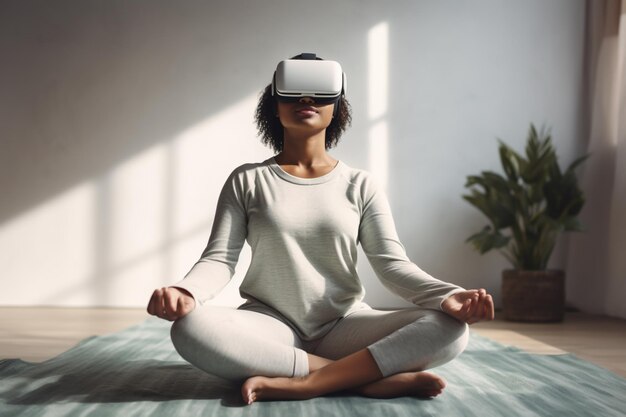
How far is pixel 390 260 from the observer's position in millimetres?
1889

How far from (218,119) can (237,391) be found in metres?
2.80

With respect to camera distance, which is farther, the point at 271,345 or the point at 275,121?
the point at 275,121

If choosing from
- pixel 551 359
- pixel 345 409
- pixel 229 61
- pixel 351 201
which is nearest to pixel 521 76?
pixel 229 61

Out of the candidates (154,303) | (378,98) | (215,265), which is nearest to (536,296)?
(378,98)

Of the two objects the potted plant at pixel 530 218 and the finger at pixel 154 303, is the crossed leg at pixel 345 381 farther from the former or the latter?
the potted plant at pixel 530 218

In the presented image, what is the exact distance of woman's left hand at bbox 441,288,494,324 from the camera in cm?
156

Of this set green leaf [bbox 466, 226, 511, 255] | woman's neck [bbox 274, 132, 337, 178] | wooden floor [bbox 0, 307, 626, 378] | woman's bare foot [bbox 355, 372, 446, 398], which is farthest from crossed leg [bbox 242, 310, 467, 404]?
green leaf [bbox 466, 226, 511, 255]

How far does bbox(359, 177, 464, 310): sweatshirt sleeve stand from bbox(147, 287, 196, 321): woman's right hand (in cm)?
54

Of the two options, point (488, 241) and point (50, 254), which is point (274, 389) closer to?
point (488, 241)

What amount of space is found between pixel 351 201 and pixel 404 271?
255 millimetres

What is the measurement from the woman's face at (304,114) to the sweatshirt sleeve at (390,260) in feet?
0.73

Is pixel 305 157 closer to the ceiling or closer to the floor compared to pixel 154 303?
closer to the ceiling

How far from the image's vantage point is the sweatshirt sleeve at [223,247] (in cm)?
174

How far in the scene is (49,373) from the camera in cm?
209
